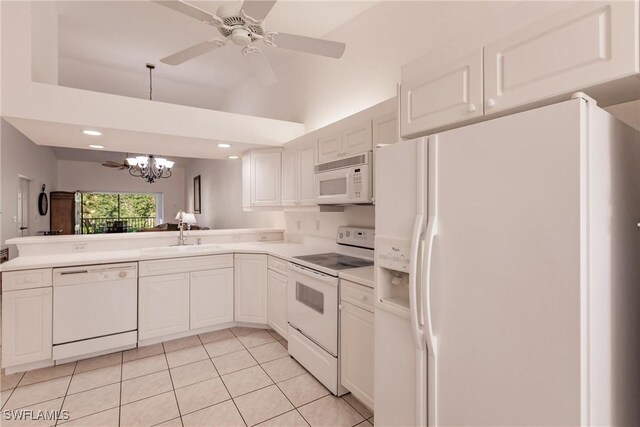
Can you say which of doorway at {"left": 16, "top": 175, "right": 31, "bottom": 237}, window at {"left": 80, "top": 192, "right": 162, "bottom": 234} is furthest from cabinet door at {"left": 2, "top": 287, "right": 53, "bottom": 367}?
window at {"left": 80, "top": 192, "right": 162, "bottom": 234}

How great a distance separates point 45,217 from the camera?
22.9ft

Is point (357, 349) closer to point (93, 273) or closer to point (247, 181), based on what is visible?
point (93, 273)

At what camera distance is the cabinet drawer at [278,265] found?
3.09 m

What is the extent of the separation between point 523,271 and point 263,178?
3.31m

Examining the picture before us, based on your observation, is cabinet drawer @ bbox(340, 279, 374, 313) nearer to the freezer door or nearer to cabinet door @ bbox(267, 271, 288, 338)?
the freezer door

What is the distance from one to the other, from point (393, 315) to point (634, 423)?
99 cm

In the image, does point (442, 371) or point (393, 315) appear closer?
point (442, 371)

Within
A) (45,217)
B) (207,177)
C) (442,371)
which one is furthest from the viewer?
(207,177)

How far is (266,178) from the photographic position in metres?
3.95

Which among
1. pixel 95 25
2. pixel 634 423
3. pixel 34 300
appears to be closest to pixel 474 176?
pixel 634 423

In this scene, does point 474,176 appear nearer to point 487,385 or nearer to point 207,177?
point 487,385

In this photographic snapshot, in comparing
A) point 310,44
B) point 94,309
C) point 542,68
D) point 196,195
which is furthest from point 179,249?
point 196,195

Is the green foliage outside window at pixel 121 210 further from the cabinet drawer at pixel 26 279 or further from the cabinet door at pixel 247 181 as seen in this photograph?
the cabinet drawer at pixel 26 279

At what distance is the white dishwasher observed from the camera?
2.71m
